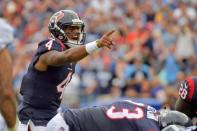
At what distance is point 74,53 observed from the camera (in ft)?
20.6

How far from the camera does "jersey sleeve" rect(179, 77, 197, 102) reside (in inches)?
230

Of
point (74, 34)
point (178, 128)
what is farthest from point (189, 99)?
point (74, 34)

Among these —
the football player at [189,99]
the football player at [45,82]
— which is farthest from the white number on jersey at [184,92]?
the football player at [45,82]

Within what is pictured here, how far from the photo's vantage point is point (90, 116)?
592cm

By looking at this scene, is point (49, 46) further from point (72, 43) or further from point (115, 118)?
point (115, 118)

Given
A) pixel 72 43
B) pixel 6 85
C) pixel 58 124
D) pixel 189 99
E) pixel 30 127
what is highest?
pixel 6 85

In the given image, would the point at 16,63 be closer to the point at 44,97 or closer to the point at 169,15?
the point at 169,15

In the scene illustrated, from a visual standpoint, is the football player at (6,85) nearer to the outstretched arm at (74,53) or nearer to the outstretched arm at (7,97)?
the outstretched arm at (7,97)

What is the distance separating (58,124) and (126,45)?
347 inches

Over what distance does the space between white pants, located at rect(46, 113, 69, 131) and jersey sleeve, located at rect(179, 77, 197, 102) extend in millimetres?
981

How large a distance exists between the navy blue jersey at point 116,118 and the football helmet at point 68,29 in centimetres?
114

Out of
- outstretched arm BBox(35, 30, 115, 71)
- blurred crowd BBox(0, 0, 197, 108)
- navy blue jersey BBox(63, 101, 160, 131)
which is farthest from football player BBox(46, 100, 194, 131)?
blurred crowd BBox(0, 0, 197, 108)

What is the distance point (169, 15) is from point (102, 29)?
1465mm

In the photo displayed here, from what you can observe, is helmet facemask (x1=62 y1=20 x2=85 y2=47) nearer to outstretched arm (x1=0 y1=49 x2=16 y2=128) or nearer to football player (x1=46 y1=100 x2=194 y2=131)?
football player (x1=46 y1=100 x2=194 y2=131)
